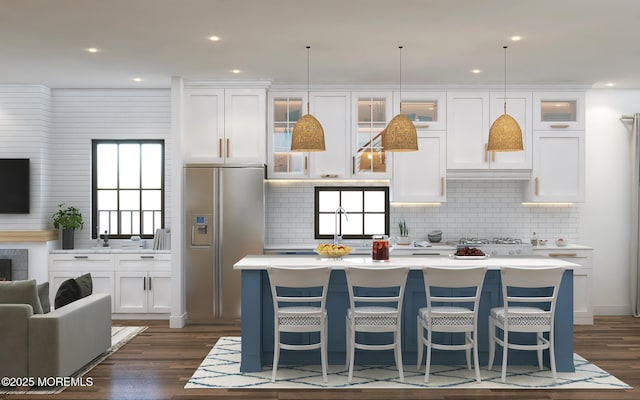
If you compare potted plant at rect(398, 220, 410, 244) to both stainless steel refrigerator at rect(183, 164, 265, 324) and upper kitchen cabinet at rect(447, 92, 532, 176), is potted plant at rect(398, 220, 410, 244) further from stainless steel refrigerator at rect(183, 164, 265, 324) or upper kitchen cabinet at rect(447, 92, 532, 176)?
stainless steel refrigerator at rect(183, 164, 265, 324)

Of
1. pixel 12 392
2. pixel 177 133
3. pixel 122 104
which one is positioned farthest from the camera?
pixel 122 104

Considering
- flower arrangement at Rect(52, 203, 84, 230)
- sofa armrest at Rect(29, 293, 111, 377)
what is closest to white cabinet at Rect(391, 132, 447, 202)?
sofa armrest at Rect(29, 293, 111, 377)

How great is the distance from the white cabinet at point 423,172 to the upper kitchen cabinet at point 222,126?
172cm

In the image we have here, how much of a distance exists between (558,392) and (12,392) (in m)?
4.13

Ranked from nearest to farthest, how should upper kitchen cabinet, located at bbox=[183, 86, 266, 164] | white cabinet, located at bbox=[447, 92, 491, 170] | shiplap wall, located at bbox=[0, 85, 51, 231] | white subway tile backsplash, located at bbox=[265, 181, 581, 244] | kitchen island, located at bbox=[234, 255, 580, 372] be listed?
1. kitchen island, located at bbox=[234, 255, 580, 372]
2. upper kitchen cabinet, located at bbox=[183, 86, 266, 164]
3. white cabinet, located at bbox=[447, 92, 491, 170]
4. shiplap wall, located at bbox=[0, 85, 51, 231]
5. white subway tile backsplash, located at bbox=[265, 181, 581, 244]

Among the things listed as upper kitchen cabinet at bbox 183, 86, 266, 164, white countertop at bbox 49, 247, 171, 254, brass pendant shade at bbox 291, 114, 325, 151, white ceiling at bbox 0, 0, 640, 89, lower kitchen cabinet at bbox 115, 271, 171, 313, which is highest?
white ceiling at bbox 0, 0, 640, 89

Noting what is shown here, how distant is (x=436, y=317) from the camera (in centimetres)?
489

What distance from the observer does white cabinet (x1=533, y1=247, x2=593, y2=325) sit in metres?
7.36

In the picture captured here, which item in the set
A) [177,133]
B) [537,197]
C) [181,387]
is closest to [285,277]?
[181,387]

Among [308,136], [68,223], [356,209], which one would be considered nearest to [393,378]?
A: [308,136]

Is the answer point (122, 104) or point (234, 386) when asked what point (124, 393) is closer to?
point (234, 386)

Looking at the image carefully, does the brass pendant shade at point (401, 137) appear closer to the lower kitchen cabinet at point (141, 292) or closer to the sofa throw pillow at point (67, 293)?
the sofa throw pillow at point (67, 293)

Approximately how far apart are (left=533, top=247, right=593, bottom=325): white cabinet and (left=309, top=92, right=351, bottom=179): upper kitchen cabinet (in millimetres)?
2651

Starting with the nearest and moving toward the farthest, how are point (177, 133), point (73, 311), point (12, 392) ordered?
1. point (12, 392)
2. point (73, 311)
3. point (177, 133)
